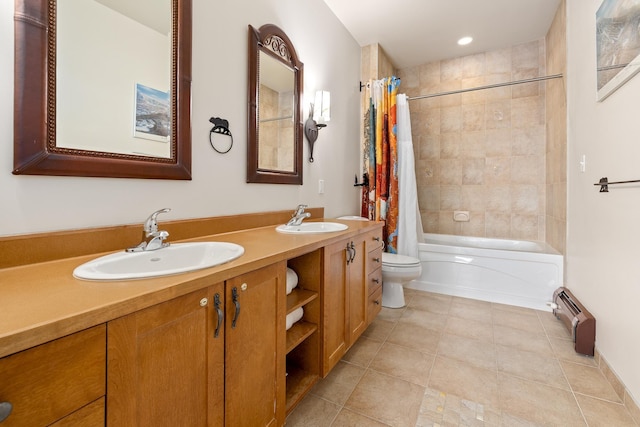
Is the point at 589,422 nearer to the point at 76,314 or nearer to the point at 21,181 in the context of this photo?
the point at 76,314

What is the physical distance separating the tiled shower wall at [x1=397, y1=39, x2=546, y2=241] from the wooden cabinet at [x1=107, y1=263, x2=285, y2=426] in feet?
10.1

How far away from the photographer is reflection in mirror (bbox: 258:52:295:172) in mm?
1699

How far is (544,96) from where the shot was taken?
302cm

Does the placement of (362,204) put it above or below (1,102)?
below

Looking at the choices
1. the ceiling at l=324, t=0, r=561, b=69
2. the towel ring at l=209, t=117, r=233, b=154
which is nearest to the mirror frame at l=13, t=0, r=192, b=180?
the towel ring at l=209, t=117, r=233, b=154

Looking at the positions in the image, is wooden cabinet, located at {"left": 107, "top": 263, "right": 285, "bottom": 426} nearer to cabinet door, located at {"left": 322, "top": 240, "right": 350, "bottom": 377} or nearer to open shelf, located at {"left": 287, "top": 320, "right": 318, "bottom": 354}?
open shelf, located at {"left": 287, "top": 320, "right": 318, "bottom": 354}

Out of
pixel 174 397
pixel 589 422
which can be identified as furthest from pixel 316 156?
pixel 589 422

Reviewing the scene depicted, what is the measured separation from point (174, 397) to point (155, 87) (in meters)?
1.11

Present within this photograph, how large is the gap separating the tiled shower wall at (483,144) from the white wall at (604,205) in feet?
3.26

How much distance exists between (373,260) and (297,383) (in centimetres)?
89

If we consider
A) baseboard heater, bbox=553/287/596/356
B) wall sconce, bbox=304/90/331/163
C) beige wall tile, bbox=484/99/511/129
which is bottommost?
baseboard heater, bbox=553/287/596/356

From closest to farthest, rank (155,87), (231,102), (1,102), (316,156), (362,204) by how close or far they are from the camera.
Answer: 1. (1,102)
2. (155,87)
3. (231,102)
4. (316,156)
5. (362,204)

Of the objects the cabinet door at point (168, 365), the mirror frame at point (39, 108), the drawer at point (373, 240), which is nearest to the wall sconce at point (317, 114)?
the drawer at point (373, 240)

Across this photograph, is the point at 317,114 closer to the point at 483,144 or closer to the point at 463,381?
the point at 463,381
